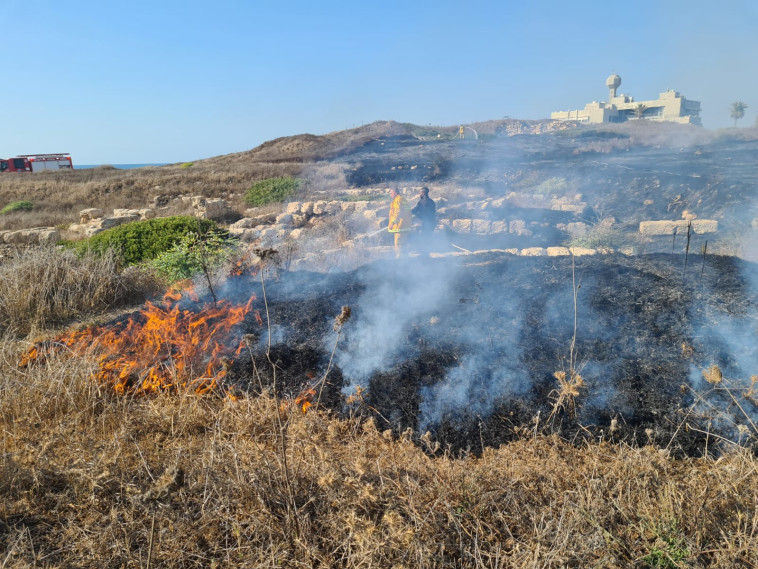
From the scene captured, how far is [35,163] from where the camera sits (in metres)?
28.8

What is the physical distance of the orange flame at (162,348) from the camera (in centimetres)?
393

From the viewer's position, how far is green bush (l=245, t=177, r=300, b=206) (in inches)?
663

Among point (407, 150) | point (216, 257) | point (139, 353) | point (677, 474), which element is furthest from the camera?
point (407, 150)

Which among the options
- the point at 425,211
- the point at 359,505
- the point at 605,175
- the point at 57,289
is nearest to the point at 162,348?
the point at 57,289

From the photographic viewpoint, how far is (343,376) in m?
4.03

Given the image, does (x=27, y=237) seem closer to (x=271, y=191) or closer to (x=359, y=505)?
(x=271, y=191)

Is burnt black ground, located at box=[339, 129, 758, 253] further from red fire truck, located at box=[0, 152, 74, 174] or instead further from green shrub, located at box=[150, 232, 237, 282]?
red fire truck, located at box=[0, 152, 74, 174]

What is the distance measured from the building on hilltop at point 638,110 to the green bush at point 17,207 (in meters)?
41.8

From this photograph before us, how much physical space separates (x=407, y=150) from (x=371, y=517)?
2371 centimetres

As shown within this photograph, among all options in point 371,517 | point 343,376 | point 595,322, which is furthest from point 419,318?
point 371,517

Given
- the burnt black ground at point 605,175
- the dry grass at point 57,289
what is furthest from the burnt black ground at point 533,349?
the burnt black ground at point 605,175

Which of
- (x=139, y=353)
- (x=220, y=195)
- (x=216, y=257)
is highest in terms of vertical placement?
(x=220, y=195)

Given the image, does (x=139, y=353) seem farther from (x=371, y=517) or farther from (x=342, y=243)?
(x=342, y=243)

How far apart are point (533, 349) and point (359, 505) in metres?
2.30
